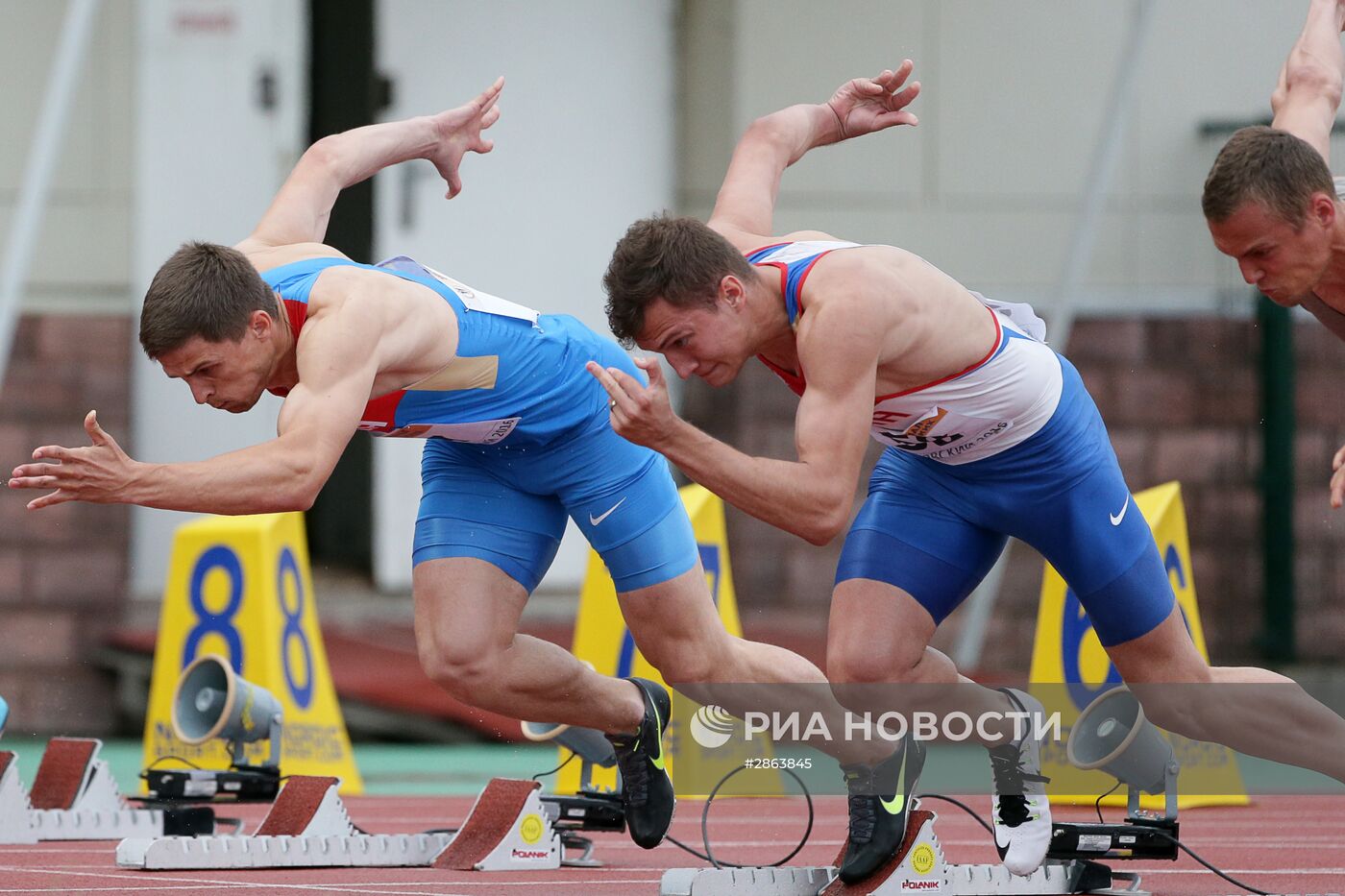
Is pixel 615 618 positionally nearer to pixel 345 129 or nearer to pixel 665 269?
pixel 665 269

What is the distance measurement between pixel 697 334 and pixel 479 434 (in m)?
1.07

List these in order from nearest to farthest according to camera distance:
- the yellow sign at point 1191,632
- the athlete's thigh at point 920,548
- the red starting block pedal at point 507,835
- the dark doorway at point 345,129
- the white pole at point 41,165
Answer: the athlete's thigh at point 920,548 → the red starting block pedal at point 507,835 → the yellow sign at point 1191,632 → the white pole at point 41,165 → the dark doorway at point 345,129

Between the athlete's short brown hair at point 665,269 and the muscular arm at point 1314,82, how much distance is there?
1.46m

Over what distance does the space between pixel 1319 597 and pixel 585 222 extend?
476 cm

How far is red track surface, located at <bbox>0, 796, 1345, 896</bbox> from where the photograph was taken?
17.9 feet

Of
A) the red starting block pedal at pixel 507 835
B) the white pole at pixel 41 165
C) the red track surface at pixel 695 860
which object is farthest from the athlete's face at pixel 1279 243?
the white pole at pixel 41 165

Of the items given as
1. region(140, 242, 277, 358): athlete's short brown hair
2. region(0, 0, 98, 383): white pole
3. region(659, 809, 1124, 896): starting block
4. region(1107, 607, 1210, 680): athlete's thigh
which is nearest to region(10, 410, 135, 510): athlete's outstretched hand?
region(140, 242, 277, 358): athlete's short brown hair

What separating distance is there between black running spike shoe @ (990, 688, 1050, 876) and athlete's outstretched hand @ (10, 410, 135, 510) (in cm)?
218

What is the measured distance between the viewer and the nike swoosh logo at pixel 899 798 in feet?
16.0

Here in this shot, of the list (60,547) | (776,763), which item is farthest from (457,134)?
(60,547)

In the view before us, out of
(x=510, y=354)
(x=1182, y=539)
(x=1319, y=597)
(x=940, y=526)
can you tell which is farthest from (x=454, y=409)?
(x=1319, y=597)

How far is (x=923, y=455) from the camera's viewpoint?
203 inches

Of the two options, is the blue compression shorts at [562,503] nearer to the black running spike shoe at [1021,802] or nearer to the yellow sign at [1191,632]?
the black running spike shoe at [1021,802]

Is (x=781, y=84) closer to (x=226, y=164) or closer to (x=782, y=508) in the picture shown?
(x=226, y=164)
